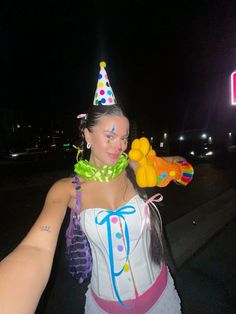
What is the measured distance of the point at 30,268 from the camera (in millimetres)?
922

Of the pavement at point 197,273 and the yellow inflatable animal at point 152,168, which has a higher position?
the yellow inflatable animal at point 152,168

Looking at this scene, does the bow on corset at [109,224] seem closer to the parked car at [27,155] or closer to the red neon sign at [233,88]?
the red neon sign at [233,88]

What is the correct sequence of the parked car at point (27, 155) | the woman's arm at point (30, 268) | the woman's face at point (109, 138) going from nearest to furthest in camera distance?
the woman's arm at point (30, 268), the woman's face at point (109, 138), the parked car at point (27, 155)

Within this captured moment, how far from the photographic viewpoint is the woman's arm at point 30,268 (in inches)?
31.9

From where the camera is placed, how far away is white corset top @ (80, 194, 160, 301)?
1.39 metres

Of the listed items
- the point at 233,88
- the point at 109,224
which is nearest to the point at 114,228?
the point at 109,224

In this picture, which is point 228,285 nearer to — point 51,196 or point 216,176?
point 51,196

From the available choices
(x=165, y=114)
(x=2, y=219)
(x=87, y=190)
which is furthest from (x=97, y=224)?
(x=165, y=114)

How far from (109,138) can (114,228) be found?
22.3 inches

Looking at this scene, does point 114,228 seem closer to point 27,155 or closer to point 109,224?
point 109,224

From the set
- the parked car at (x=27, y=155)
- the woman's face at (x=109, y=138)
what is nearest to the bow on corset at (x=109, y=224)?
the woman's face at (x=109, y=138)

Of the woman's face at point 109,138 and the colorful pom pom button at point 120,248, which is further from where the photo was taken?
the woman's face at point 109,138

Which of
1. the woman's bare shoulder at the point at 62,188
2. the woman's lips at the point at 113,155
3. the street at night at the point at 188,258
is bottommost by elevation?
the street at night at the point at 188,258

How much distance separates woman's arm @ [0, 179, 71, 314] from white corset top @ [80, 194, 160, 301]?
25 centimetres
